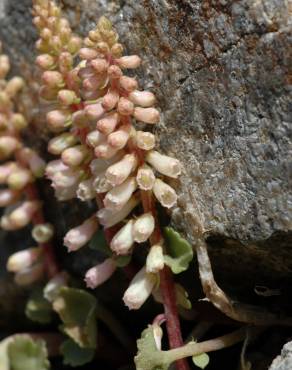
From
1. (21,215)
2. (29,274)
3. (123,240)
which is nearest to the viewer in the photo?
(123,240)

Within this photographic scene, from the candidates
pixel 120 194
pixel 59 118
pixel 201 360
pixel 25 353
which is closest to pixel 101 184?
pixel 120 194

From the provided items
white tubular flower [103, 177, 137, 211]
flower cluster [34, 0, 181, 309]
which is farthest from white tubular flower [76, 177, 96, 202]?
white tubular flower [103, 177, 137, 211]

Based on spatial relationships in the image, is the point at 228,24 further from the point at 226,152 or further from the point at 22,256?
the point at 22,256

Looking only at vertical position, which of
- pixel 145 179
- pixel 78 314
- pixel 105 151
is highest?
pixel 105 151

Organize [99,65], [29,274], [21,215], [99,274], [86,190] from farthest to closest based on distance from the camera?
[29,274]
[21,215]
[99,274]
[86,190]
[99,65]

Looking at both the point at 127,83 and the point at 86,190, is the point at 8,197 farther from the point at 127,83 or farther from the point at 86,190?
the point at 127,83

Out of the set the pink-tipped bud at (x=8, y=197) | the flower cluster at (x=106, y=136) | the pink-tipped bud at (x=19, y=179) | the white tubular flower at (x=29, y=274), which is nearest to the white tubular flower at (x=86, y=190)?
the flower cluster at (x=106, y=136)
